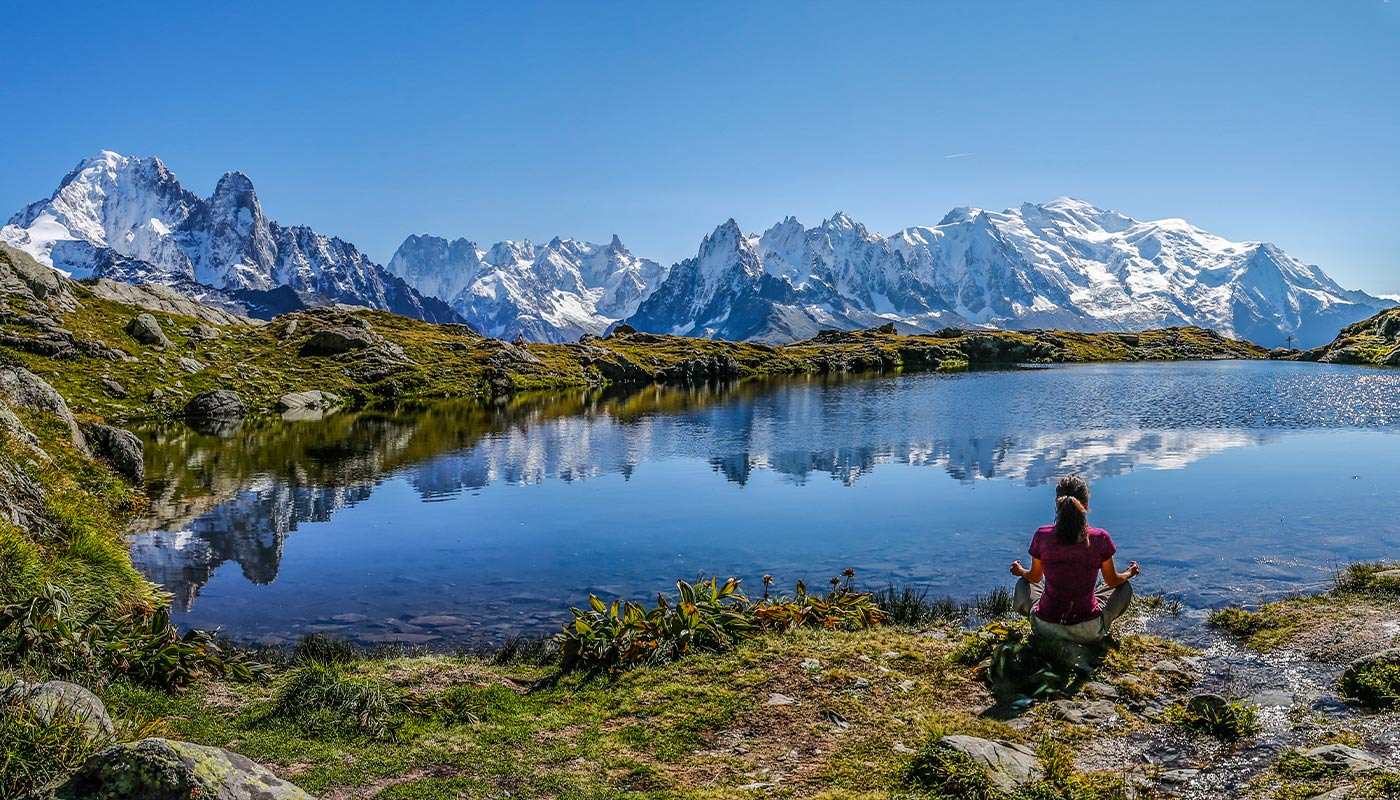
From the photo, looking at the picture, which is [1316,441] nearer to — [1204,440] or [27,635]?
[1204,440]

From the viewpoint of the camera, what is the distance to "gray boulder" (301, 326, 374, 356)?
104875 mm

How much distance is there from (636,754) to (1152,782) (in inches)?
258

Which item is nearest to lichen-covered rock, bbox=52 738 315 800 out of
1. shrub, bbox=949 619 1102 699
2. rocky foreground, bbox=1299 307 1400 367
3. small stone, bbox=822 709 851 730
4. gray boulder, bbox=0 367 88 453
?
small stone, bbox=822 709 851 730

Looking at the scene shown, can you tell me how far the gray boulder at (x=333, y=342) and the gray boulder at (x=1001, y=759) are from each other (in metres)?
109

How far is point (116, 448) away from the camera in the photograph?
35.7 m

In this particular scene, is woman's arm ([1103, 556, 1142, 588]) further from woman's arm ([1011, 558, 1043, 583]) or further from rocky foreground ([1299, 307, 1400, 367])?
rocky foreground ([1299, 307, 1400, 367])

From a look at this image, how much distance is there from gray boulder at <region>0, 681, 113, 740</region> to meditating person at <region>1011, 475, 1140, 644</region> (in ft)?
42.4

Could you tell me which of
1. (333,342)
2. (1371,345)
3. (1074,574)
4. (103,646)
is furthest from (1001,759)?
(1371,345)

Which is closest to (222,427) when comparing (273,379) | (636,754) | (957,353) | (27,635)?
(273,379)

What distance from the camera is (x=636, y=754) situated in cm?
1098

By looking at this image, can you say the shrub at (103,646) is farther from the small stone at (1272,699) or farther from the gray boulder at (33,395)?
the gray boulder at (33,395)

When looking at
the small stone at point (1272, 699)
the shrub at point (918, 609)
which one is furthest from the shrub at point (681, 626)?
the small stone at point (1272, 699)

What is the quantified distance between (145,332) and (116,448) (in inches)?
2281

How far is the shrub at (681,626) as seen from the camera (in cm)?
1489
